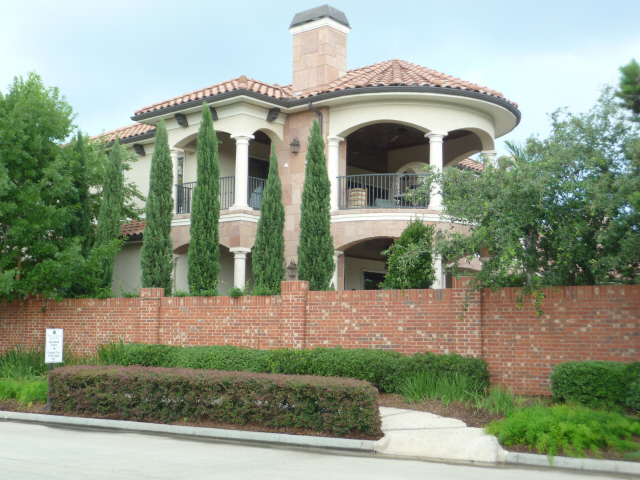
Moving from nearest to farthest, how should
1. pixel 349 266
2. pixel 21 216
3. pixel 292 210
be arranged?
pixel 21 216 < pixel 292 210 < pixel 349 266

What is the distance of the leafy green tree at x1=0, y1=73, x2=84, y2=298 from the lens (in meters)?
16.6

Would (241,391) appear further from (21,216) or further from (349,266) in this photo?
(349,266)

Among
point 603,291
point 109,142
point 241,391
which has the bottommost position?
point 241,391

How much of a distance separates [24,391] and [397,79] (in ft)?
39.0

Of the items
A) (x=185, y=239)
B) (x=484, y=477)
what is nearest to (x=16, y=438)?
(x=484, y=477)

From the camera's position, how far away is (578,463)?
8.09 m

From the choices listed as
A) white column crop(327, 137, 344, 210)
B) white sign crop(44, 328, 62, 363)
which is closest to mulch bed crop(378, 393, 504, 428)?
white sign crop(44, 328, 62, 363)

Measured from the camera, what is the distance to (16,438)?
1003cm

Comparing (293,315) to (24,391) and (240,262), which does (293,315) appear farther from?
(240,262)

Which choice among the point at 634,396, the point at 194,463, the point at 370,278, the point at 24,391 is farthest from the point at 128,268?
the point at 634,396

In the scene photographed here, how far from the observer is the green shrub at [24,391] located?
13031 millimetres

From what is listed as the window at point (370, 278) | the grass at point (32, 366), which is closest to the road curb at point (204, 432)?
the grass at point (32, 366)

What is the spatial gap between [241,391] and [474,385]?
3.85 meters

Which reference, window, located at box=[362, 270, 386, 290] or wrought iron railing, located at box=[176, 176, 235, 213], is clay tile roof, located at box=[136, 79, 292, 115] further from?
window, located at box=[362, 270, 386, 290]
